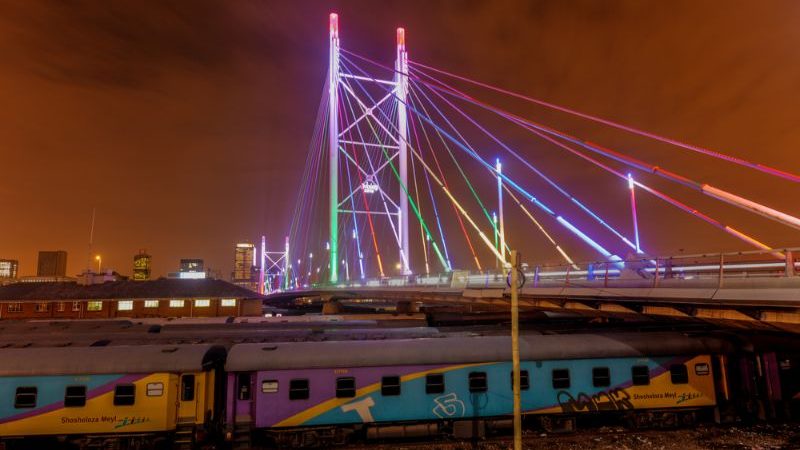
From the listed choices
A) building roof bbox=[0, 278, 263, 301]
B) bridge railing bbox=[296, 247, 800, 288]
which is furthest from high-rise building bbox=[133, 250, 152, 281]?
bridge railing bbox=[296, 247, 800, 288]

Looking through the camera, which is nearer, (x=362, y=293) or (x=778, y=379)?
(x=778, y=379)

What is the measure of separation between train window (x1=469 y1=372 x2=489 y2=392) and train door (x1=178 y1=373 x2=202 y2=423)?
23.3ft

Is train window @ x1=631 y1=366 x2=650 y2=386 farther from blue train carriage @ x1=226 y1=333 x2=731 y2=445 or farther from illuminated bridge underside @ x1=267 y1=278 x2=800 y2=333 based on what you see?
illuminated bridge underside @ x1=267 y1=278 x2=800 y2=333

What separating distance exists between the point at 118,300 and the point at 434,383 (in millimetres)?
40341

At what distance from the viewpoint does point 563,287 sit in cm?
1698

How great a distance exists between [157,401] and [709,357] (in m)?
15.1

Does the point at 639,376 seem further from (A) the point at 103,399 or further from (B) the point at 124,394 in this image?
(A) the point at 103,399

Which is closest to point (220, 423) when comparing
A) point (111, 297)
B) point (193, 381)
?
point (193, 381)

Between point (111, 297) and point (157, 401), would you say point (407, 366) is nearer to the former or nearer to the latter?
point (157, 401)

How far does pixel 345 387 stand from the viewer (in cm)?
1369

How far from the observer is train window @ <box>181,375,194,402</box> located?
13133 mm

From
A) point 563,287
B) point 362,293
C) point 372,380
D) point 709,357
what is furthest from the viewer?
point 362,293

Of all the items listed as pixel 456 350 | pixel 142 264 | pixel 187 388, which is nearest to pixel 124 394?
pixel 187 388

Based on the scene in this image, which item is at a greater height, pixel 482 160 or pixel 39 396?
pixel 482 160
